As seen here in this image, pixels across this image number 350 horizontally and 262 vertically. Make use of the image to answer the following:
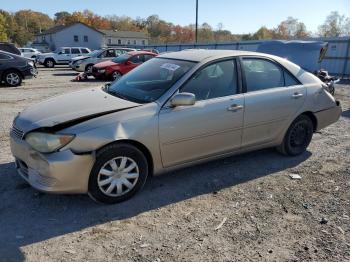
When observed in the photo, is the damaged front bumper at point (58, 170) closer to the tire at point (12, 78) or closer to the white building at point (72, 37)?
the tire at point (12, 78)

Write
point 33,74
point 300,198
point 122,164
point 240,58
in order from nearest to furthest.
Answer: point 122,164 → point 300,198 → point 240,58 → point 33,74

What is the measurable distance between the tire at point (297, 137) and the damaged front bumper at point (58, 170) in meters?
3.11

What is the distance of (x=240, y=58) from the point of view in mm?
4672

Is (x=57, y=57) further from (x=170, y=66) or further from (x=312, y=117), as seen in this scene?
(x=312, y=117)

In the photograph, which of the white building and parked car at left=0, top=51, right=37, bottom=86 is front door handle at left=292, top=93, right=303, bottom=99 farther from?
the white building

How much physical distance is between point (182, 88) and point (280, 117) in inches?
66.5

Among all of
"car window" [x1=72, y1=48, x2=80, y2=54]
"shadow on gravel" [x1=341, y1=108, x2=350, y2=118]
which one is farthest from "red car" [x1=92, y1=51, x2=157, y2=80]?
"car window" [x1=72, y1=48, x2=80, y2=54]

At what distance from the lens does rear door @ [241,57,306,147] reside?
464 cm

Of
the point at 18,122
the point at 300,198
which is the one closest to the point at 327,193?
the point at 300,198

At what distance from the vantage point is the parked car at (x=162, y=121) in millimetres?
3510

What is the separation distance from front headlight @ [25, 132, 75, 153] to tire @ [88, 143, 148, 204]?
1.19 ft

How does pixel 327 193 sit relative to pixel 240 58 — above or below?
below

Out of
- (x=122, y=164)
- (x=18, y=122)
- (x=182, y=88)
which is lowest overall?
(x=122, y=164)

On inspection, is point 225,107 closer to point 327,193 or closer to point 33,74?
point 327,193
